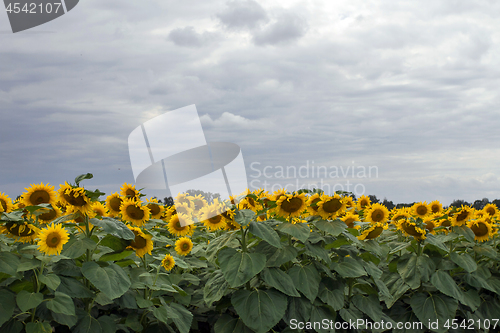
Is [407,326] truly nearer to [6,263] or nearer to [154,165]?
[154,165]

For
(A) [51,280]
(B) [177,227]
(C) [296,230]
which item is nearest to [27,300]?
(A) [51,280]

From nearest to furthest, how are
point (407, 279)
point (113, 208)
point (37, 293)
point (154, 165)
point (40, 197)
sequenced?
1. point (37, 293)
2. point (40, 197)
3. point (113, 208)
4. point (407, 279)
5. point (154, 165)

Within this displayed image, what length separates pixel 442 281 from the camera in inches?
197

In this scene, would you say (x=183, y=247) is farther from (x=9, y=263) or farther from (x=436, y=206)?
(x=436, y=206)

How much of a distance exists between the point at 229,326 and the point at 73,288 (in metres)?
1.69

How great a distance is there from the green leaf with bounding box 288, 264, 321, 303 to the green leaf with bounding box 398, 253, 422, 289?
1505 millimetres

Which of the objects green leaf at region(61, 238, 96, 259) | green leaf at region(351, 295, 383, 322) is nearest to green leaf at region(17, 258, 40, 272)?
green leaf at region(61, 238, 96, 259)

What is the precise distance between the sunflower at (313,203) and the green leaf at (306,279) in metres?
0.66

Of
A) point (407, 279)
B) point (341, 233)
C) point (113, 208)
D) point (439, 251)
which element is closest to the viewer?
point (113, 208)

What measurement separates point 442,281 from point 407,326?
0.83 m

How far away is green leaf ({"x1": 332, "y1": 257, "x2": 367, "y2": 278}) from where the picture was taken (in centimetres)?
436

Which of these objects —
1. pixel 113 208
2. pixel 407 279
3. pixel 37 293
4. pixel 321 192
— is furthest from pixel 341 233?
pixel 37 293

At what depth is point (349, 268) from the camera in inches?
176

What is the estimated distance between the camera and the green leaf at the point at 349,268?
171 inches
